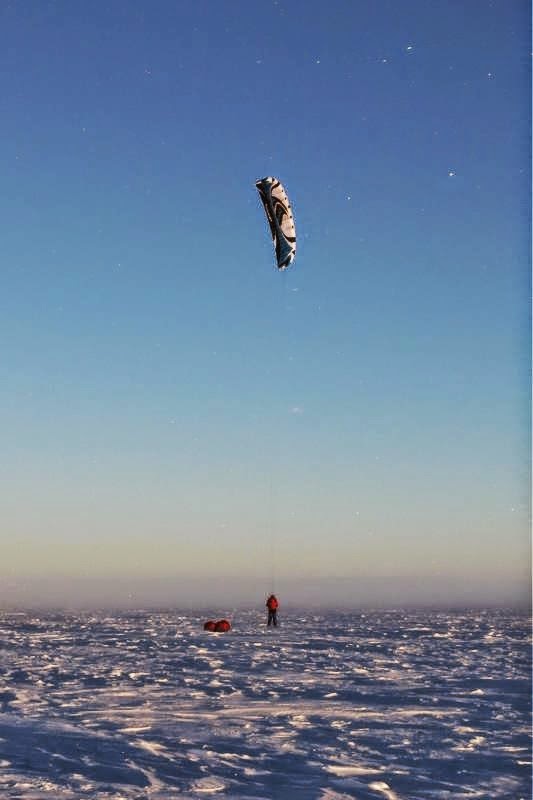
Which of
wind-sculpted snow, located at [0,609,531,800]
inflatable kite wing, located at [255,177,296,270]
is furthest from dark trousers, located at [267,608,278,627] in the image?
inflatable kite wing, located at [255,177,296,270]

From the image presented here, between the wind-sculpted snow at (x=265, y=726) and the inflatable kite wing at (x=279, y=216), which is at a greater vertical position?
the inflatable kite wing at (x=279, y=216)

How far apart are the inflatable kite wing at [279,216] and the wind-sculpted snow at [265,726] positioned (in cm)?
842

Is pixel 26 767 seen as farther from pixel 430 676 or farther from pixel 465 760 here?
pixel 430 676

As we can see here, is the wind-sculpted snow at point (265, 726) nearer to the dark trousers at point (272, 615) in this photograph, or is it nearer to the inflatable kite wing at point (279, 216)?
the inflatable kite wing at point (279, 216)

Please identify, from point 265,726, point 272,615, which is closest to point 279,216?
point 265,726

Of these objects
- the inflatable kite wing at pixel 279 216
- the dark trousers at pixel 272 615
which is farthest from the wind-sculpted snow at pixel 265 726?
the dark trousers at pixel 272 615

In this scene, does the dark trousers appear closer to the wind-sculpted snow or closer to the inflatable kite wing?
the wind-sculpted snow

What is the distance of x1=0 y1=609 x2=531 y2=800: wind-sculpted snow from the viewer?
23.5 ft

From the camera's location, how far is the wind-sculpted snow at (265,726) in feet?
23.5

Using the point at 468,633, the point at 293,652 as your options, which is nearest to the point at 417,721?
the point at 293,652

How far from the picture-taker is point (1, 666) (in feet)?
50.7

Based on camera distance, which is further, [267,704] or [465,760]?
[267,704]

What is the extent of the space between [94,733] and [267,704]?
2.69 m

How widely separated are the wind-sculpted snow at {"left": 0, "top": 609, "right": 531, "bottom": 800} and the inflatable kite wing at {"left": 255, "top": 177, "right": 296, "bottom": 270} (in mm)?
8420
